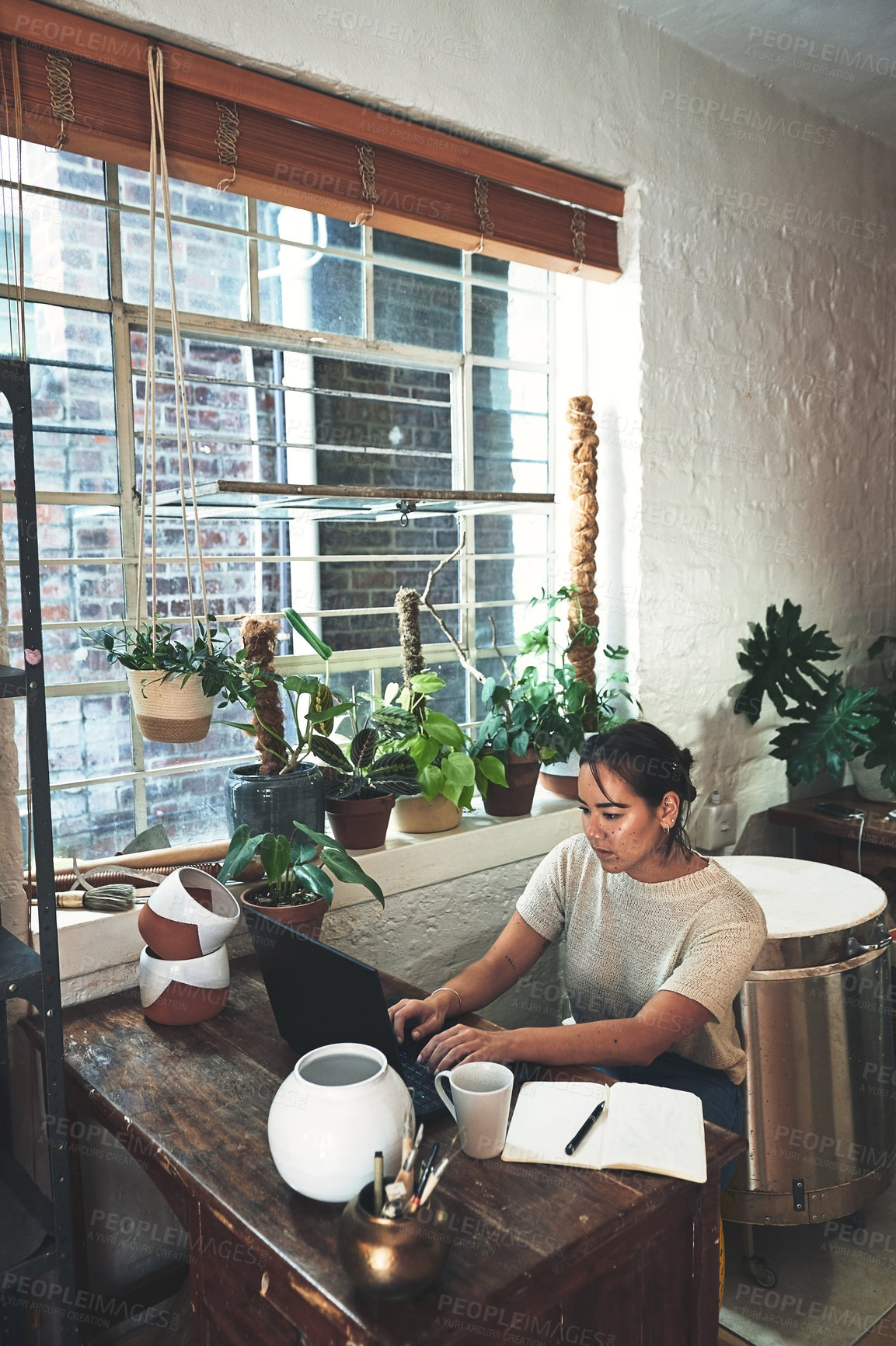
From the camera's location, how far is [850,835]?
3.27m

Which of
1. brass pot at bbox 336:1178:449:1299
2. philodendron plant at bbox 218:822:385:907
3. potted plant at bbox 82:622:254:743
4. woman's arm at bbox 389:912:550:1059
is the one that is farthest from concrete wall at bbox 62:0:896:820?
brass pot at bbox 336:1178:449:1299

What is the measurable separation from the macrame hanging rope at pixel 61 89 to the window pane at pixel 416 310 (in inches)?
38.3

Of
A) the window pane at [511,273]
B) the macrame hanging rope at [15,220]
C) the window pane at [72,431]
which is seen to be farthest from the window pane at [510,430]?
the macrame hanging rope at [15,220]

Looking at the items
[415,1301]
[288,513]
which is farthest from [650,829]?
[288,513]

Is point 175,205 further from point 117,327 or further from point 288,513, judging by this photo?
point 288,513

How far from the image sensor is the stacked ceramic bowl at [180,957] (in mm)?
1840

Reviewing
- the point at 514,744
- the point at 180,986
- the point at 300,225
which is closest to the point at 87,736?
the point at 180,986

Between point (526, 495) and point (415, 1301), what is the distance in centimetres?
191

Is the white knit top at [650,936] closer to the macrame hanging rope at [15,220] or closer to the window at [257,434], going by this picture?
the window at [257,434]

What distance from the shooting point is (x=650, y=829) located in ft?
6.46

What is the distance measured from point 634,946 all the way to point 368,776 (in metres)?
0.79

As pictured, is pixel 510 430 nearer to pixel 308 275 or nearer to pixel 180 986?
pixel 308 275

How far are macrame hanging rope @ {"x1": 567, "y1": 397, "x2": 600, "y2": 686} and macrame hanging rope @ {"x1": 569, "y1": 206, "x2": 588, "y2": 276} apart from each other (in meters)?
0.39

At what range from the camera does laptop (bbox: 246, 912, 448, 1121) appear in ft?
4.98
